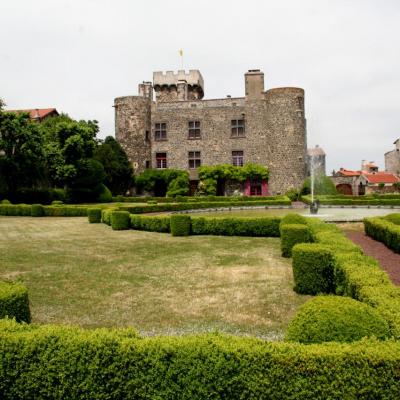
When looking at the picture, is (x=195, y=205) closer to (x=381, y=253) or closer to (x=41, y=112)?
(x=381, y=253)

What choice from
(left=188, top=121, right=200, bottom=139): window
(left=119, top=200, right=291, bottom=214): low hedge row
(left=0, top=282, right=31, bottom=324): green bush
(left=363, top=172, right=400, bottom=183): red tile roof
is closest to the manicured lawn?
(left=0, top=282, right=31, bottom=324): green bush

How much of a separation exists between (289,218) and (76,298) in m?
7.85

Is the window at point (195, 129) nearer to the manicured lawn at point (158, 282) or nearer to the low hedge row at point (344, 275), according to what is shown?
the manicured lawn at point (158, 282)

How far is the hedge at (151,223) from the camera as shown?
17.0 m

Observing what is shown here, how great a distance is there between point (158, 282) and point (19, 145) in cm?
2330

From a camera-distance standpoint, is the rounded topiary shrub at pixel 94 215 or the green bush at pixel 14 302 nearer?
the green bush at pixel 14 302

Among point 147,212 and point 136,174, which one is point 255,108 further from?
point 147,212

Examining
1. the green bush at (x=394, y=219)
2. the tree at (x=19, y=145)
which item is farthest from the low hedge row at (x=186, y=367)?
the tree at (x=19, y=145)

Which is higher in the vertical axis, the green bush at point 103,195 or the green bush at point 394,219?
the green bush at point 103,195

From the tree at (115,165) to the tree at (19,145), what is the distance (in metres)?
8.87

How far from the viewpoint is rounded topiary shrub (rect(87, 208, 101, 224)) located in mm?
20852

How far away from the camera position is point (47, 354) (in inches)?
155

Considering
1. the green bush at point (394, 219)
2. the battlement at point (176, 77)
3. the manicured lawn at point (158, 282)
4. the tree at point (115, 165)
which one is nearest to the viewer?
the manicured lawn at point (158, 282)

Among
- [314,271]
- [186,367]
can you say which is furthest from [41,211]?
[186,367]
